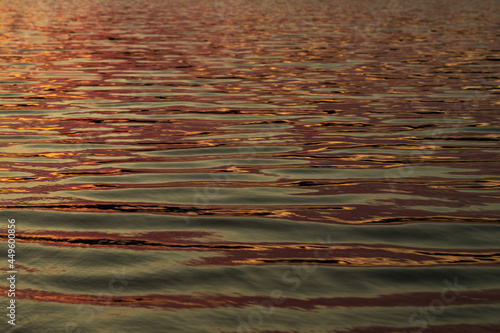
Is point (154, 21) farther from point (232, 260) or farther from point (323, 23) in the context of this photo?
point (232, 260)

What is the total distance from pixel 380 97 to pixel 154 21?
32.5 m

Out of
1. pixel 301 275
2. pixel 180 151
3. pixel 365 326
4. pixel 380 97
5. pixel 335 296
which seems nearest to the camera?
pixel 365 326

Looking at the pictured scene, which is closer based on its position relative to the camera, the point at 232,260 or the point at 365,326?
the point at 365,326

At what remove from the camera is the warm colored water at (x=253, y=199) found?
259 inches

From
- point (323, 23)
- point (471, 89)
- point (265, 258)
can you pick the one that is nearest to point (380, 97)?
point (471, 89)

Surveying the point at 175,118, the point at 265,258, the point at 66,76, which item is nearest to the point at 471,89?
the point at 175,118

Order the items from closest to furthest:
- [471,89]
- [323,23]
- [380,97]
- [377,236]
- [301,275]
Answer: [301,275], [377,236], [380,97], [471,89], [323,23]

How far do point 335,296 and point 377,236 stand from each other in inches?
72.4

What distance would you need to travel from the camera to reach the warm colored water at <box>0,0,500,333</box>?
658cm

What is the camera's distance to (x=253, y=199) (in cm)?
999

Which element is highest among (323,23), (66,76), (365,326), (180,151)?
(323,23)

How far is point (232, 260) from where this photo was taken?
770cm

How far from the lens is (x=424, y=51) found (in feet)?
98.5

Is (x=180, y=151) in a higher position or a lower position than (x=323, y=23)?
lower
